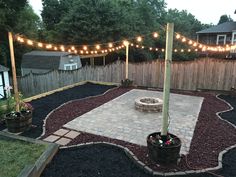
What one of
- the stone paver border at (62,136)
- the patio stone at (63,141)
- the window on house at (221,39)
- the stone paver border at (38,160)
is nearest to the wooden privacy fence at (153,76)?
the stone paver border at (62,136)

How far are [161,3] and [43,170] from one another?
1598 inches

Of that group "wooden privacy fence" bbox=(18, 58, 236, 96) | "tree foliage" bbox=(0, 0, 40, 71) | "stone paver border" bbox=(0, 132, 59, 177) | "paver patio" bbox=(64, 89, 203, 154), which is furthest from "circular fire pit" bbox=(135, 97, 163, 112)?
"tree foliage" bbox=(0, 0, 40, 71)

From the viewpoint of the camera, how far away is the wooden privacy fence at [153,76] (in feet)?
31.7

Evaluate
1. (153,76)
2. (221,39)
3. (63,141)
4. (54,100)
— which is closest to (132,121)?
(63,141)

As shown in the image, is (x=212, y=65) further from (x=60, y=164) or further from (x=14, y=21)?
(x=14, y=21)

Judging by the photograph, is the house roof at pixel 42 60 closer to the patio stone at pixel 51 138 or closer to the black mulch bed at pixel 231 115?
the patio stone at pixel 51 138

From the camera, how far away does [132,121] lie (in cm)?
620

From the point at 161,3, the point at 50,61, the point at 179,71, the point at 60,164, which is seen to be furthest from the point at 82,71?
the point at 161,3

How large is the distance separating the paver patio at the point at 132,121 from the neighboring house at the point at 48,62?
8.38 meters

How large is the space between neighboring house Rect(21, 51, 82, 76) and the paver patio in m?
8.38

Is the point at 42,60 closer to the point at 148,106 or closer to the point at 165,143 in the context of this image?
the point at 148,106

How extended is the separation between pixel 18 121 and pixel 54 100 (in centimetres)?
308

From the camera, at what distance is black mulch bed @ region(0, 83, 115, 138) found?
557 centimetres

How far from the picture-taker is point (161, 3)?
38.8 meters
